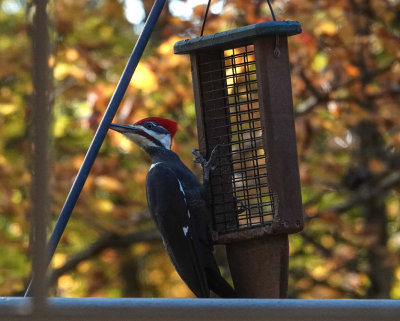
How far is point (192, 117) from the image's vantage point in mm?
6496

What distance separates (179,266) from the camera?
2949mm

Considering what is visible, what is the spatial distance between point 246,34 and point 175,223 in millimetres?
827

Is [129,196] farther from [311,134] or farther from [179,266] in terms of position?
[179,266]

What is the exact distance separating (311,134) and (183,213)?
273cm

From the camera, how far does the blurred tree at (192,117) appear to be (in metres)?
5.35

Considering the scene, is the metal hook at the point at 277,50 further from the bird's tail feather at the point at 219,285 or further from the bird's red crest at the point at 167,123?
the bird's tail feather at the point at 219,285

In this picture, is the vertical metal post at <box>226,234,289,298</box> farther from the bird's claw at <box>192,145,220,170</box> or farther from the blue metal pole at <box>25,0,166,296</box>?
the blue metal pole at <box>25,0,166,296</box>

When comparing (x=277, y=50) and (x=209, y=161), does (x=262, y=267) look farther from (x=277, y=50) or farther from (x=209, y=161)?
(x=277, y=50)

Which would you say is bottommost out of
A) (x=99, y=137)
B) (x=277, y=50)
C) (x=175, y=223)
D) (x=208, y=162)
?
(x=175, y=223)

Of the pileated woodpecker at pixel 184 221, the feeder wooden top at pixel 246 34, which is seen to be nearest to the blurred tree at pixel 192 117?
the pileated woodpecker at pixel 184 221
